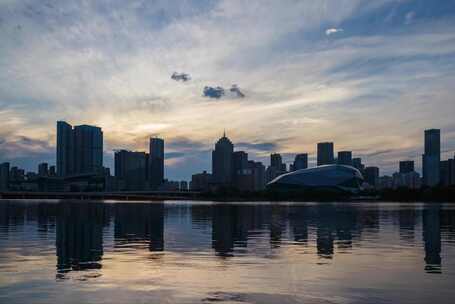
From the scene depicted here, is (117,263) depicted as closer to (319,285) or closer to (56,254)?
(56,254)

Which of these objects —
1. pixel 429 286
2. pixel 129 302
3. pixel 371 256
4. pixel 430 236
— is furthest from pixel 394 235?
pixel 129 302

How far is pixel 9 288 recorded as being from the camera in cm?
1848

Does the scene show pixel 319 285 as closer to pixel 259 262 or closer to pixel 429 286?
pixel 429 286

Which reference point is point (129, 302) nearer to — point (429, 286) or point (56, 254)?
point (429, 286)

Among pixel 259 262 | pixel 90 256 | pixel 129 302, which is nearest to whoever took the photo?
pixel 129 302

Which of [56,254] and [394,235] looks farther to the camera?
[394,235]

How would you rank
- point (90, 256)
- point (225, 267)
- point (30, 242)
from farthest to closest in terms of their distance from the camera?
point (30, 242), point (90, 256), point (225, 267)

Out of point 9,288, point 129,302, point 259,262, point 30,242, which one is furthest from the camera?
point 30,242

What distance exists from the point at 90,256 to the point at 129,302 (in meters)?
11.7

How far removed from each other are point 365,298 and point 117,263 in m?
12.0

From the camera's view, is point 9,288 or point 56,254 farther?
point 56,254

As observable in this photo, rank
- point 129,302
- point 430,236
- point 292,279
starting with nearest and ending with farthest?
point 129,302
point 292,279
point 430,236

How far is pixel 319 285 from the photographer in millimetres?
19547

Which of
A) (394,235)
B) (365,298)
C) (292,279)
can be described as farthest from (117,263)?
(394,235)
